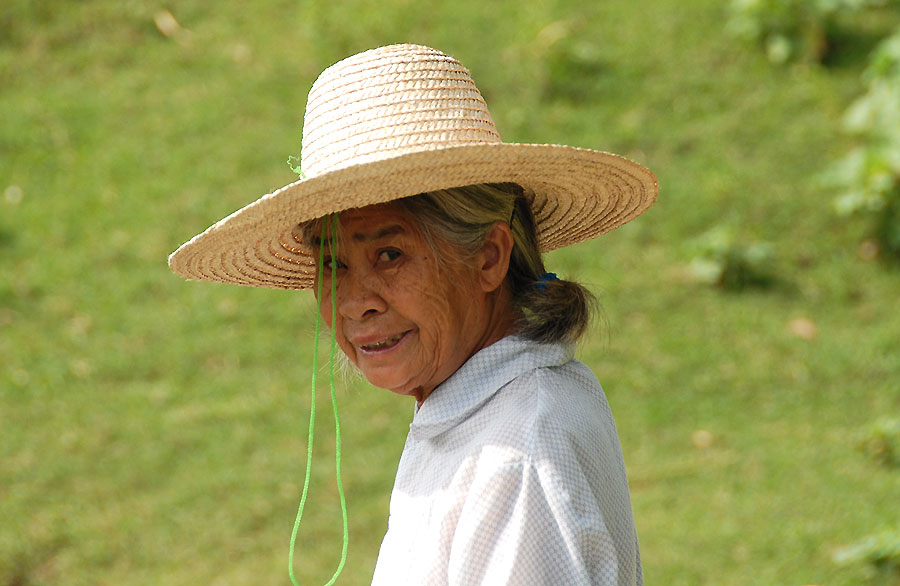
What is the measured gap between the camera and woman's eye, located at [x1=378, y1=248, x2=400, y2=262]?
2141 millimetres

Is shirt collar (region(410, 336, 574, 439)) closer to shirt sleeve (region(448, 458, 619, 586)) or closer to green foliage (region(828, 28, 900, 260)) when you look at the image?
shirt sleeve (region(448, 458, 619, 586))

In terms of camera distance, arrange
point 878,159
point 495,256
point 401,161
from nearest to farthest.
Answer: point 401,161, point 495,256, point 878,159

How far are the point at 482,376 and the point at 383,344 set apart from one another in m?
0.22

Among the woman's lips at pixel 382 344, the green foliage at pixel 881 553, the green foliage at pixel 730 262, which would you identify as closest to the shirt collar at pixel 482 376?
the woman's lips at pixel 382 344

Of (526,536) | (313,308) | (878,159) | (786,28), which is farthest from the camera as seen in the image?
(786,28)

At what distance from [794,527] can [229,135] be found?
163 inches

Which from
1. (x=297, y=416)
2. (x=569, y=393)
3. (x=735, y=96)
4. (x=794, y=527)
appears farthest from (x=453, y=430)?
(x=735, y=96)

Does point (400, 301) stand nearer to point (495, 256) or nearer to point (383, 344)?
point (383, 344)

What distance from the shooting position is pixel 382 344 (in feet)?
7.23

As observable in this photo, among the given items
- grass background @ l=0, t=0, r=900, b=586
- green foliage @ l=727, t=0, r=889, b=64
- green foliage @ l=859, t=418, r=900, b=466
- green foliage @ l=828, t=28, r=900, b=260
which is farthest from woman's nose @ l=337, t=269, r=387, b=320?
green foliage @ l=727, t=0, r=889, b=64

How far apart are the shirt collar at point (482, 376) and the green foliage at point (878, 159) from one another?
15.0 feet

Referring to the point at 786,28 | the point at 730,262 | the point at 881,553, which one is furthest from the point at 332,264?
the point at 786,28

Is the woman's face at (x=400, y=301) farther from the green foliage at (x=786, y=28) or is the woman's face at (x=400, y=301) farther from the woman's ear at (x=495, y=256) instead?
the green foliage at (x=786, y=28)

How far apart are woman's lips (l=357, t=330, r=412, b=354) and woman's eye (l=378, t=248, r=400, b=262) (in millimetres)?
150
